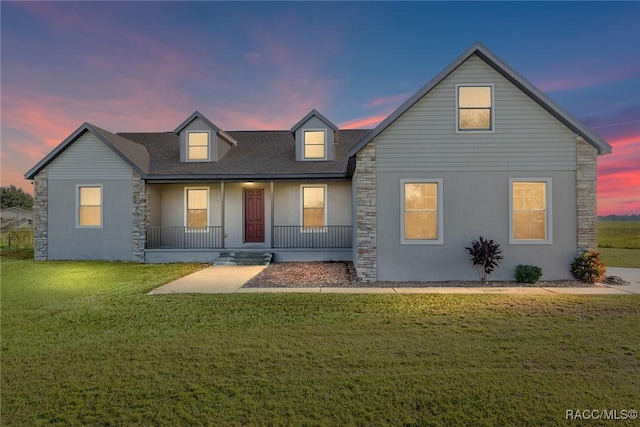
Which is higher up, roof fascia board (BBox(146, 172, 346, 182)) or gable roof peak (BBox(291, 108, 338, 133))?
gable roof peak (BBox(291, 108, 338, 133))

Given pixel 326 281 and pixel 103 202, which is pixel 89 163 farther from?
pixel 326 281

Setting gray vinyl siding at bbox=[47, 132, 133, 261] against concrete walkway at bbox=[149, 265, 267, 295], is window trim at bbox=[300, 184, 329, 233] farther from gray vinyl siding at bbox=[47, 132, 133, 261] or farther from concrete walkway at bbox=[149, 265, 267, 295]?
gray vinyl siding at bbox=[47, 132, 133, 261]

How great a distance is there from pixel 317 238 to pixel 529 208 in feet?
26.9

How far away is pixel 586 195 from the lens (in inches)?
358

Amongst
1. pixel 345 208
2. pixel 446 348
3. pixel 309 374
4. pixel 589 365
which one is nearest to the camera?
pixel 309 374

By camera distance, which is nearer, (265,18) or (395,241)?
(395,241)

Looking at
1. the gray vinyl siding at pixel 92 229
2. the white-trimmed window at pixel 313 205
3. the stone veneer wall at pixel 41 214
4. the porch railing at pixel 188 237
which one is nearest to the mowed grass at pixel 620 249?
the white-trimmed window at pixel 313 205

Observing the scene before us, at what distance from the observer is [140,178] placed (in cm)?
1325

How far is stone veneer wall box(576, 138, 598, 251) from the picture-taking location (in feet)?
29.8

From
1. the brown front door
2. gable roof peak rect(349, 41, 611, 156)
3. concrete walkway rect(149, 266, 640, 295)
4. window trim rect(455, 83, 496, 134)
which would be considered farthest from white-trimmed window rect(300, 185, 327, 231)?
window trim rect(455, 83, 496, 134)

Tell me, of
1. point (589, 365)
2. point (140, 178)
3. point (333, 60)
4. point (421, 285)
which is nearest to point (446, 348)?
point (589, 365)

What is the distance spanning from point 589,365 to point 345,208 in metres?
10.8

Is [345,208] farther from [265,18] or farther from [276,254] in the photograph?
[265,18]

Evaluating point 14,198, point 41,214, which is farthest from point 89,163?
point 14,198
